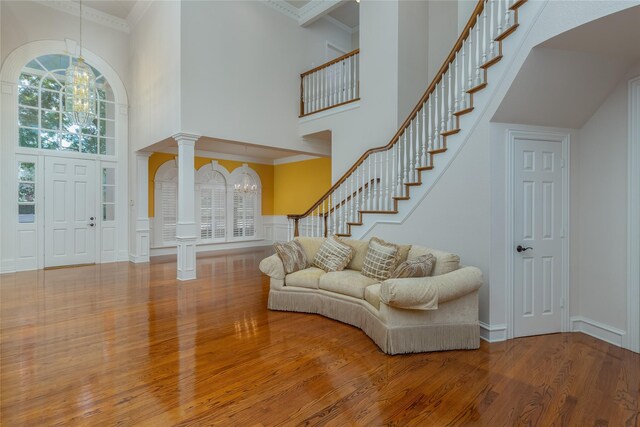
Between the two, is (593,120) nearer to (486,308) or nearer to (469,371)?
(486,308)

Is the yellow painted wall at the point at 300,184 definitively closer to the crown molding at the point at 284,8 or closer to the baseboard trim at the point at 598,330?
the crown molding at the point at 284,8

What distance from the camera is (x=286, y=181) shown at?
33.7ft

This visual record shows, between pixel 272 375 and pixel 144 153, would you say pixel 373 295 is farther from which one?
pixel 144 153

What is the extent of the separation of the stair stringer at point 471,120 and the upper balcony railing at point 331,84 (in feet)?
9.76

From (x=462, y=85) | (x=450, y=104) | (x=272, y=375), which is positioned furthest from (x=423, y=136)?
(x=272, y=375)

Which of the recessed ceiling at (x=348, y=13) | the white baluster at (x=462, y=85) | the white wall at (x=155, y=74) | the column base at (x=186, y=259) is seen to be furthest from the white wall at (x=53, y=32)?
the white baluster at (x=462, y=85)

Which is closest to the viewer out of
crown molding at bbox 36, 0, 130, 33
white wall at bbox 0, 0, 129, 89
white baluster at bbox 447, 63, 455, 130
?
white baluster at bbox 447, 63, 455, 130

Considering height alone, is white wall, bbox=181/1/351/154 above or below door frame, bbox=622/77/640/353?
above

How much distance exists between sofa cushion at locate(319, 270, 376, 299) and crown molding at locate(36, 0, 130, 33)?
7.99m

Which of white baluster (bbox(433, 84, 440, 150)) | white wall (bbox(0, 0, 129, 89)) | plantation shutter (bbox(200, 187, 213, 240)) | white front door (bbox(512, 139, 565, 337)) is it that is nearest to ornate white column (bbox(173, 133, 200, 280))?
plantation shutter (bbox(200, 187, 213, 240))

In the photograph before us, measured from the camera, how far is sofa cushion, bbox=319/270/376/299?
3594 mm

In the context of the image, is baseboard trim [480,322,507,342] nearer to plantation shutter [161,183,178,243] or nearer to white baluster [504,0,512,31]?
white baluster [504,0,512,31]

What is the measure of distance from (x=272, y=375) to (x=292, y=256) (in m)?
1.89

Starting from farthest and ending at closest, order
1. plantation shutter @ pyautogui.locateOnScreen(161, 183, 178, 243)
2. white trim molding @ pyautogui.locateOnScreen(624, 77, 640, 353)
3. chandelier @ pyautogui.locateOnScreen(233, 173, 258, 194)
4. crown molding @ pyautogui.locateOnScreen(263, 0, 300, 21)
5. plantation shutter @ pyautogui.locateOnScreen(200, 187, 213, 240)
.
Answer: chandelier @ pyautogui.locateOnScreen(233, 173, 258, 194)
plantation shutter @ pyautogui.locateOnScreen(200, 187, 213, 240)
plantation shutter @ pyautogui.locateOnScreen(161, 183, 178, 243)
crown molding @ pyautogui.locateOnScreen(263, 0, 300, 21)
white trim molding @ pyautogui.locateOnScreen(624, 77, 640, 353)
